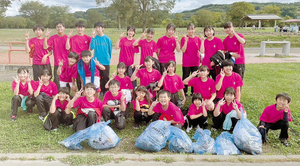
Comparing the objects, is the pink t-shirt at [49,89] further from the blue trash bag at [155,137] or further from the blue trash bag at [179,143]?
the blue trash bag at [179,143]

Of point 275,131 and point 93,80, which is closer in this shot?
point 275,131

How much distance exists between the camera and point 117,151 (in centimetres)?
395

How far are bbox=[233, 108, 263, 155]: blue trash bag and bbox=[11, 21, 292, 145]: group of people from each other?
1.39ft

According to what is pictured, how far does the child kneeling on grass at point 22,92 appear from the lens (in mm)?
5223

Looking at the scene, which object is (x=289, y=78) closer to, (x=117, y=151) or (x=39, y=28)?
(x=117, y=151)

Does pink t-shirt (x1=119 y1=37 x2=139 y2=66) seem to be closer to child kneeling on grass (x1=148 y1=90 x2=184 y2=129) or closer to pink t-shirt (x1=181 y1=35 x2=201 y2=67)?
pink t-shirt (x1=181 y1=35 x2=201 y2=67)

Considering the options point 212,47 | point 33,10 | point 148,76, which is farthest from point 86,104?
point 33,10

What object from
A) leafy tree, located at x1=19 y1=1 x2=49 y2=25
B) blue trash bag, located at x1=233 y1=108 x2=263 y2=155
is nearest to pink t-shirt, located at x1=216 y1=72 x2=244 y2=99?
blue trash bag, located at x1=233 y1=108 x2=263 y2=155

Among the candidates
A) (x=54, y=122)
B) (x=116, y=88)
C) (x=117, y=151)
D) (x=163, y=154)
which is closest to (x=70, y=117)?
(x=54, y=122)

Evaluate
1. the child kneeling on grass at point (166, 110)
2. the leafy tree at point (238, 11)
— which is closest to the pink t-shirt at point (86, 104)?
the child kneeling on grass at point (166, 110)

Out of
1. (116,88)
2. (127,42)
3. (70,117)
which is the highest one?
(127,42)

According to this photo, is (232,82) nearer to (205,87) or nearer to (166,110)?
(205,87)

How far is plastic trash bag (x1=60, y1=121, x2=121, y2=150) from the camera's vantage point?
382 centimetres

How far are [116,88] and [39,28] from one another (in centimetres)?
275
